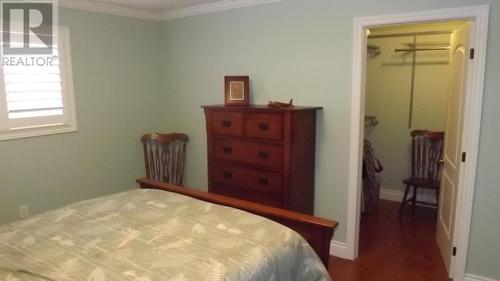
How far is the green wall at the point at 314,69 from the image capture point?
2.45 meters

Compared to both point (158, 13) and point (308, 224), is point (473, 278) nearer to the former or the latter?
point (308, 224)

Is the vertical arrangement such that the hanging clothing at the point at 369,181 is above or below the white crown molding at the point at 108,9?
below

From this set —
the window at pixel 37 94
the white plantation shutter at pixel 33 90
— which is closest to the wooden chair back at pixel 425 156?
the window at pixel 37 94

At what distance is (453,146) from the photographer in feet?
9.14

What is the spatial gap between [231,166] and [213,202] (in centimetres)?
87

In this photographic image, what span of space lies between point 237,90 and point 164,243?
2.00 m

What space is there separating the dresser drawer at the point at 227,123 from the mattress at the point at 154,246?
1024 millimetres

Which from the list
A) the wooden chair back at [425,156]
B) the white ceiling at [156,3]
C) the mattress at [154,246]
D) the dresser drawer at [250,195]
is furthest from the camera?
the wooden chair back at [425,156]

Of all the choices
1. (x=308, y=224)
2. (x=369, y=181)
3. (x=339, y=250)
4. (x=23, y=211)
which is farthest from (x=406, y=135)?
(x=23, y=211)

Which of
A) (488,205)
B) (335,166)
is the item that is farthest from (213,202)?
(488,205)

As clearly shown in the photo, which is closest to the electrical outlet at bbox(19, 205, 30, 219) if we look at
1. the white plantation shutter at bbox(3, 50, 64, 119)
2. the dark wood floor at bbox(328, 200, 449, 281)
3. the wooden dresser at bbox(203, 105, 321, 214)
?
the white plantation shutter at bbox(3, 50, 64, 119)

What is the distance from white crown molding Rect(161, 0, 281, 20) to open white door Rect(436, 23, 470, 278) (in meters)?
1.57

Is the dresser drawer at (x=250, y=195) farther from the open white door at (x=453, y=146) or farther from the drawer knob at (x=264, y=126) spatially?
the open white door at (x=453, y=146)

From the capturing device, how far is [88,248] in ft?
5.21
